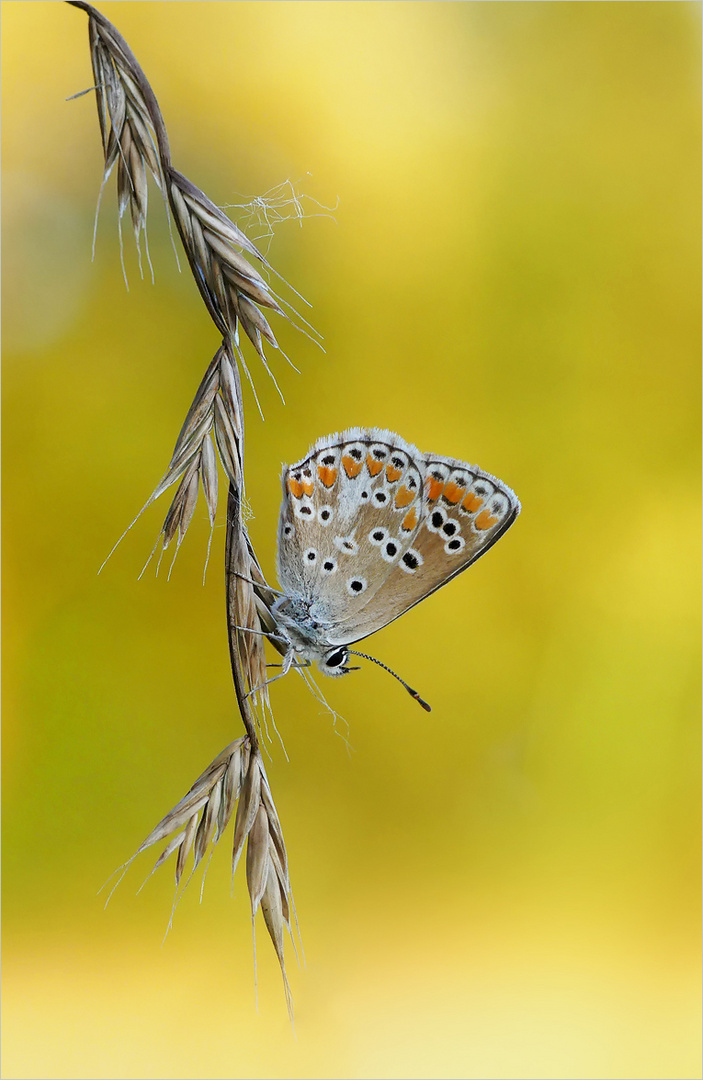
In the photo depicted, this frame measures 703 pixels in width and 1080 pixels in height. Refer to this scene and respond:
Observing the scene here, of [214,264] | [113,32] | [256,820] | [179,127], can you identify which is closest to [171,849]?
[256,820]

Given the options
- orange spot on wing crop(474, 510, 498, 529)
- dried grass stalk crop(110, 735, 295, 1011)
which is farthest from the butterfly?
dried grass stalk crop(110, 735, 295, 1011)

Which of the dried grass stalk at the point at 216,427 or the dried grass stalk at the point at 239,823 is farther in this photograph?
the dried grass stalk at the point at 239,823

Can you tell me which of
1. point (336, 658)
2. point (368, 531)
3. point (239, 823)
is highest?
point (368, 531)

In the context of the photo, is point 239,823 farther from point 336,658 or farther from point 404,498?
point 404,498

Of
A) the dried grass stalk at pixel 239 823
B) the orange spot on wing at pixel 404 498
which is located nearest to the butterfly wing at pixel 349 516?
the orange spot on wing at pixel 404 498

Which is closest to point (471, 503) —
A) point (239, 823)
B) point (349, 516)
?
point (349, 516)

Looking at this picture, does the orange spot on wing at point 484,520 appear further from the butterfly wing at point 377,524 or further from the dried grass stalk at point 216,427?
the dried grass stalk at point 216,427

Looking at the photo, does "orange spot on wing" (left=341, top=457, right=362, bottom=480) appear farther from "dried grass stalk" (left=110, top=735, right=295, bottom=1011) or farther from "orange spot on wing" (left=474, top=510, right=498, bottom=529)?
"dried grass stalk" (left=110, top=735, right=295, bottom=1011)

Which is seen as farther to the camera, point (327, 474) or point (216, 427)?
point (327, 474)

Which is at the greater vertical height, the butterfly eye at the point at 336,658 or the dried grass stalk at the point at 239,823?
the butterfly eye at the point at 336,658
